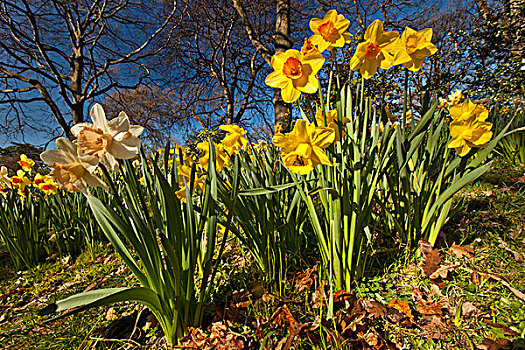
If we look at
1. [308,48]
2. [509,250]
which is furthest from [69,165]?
[509,250]

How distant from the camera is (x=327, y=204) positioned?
1.12 meters

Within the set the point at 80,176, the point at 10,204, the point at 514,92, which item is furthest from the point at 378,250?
the point at 514,92

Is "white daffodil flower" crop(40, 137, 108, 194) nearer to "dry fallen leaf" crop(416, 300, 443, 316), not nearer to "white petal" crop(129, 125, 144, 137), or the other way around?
"white petal" crop(129, 125, 144, 137)

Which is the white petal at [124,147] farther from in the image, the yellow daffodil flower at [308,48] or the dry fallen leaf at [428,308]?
the dry fallen leaf at [428,308]

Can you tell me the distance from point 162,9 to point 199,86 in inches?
122

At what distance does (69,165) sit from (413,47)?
4.36 ft

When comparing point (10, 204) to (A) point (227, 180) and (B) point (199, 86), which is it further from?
(B) point (199, 86)

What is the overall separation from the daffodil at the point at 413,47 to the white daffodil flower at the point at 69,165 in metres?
1.20

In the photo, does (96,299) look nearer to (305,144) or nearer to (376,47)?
(305,144)

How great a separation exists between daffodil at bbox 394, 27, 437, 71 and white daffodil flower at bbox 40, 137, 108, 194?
1197mm

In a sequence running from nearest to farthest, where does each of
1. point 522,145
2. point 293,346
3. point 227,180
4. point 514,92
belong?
point 293,346
point 227,180
point 522,145
point 514,92

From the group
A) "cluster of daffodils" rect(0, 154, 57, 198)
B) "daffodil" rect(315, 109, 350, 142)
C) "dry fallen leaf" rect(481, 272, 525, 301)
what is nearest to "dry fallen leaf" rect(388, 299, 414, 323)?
"dry fallen leaf" rect(481, 272, 525, 301)

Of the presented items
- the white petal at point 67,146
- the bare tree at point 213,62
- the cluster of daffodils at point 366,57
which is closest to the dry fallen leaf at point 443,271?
the cluster of daffodils at point 366,57

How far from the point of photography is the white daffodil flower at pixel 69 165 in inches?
27.2
